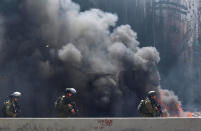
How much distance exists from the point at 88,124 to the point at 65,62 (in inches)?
365

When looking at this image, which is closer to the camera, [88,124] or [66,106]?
[88,124]

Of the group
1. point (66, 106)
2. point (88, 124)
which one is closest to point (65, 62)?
point (66, 106)

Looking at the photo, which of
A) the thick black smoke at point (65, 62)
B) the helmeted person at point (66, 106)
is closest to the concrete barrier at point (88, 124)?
the helmeted person at point (66, 106)

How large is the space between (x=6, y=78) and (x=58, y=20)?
4.43 metres

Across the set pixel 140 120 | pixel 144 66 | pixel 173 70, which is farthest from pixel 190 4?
pixel 140 120

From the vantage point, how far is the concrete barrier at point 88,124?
6266mm

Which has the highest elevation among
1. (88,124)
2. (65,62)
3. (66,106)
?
(65,62)

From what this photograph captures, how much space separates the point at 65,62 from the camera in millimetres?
15320

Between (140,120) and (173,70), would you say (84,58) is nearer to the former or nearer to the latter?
(140,120)

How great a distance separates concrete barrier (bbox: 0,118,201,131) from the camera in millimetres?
6266

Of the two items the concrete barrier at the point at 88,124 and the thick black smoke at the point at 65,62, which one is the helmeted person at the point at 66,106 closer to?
the concrete barrier at the point at 88,124

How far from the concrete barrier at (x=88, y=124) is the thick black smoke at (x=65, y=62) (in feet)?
26.7

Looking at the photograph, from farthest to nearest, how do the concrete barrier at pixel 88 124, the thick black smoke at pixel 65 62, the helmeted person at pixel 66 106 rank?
the thick black smoke at pixel 65 62 → the helmeted person at pixel 66 106 → the concrete barrier at pixel 88 124

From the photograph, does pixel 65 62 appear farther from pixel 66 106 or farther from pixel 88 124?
pixel 88 124
